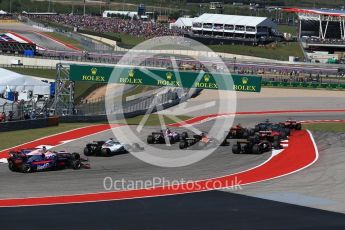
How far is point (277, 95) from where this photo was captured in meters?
76.4

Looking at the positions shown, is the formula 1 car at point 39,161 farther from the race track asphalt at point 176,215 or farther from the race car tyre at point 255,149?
the race car tyre at point 255,149

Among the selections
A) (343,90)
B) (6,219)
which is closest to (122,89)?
(343,90)

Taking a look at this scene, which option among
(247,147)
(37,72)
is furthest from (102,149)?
(37,72)

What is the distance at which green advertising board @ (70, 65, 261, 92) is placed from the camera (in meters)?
52.6

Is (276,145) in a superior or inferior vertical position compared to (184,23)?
inferior

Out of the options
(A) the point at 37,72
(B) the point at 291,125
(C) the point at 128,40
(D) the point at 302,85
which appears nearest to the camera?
(B) the point at 291,125

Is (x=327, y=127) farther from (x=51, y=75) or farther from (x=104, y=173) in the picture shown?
(x=51, y=75)

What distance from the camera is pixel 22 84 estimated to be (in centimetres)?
6750

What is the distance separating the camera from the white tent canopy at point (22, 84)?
→ 6550 centimetres

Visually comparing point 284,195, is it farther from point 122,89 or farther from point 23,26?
point 23,26

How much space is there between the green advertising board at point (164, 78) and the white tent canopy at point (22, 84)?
12.4 m

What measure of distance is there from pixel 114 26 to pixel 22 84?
90.0 m

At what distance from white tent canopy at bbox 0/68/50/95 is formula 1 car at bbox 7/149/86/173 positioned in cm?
3036

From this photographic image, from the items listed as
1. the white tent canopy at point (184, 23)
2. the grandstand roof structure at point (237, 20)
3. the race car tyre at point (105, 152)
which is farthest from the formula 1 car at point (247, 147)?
the white tent canopy at point (184, 23)
